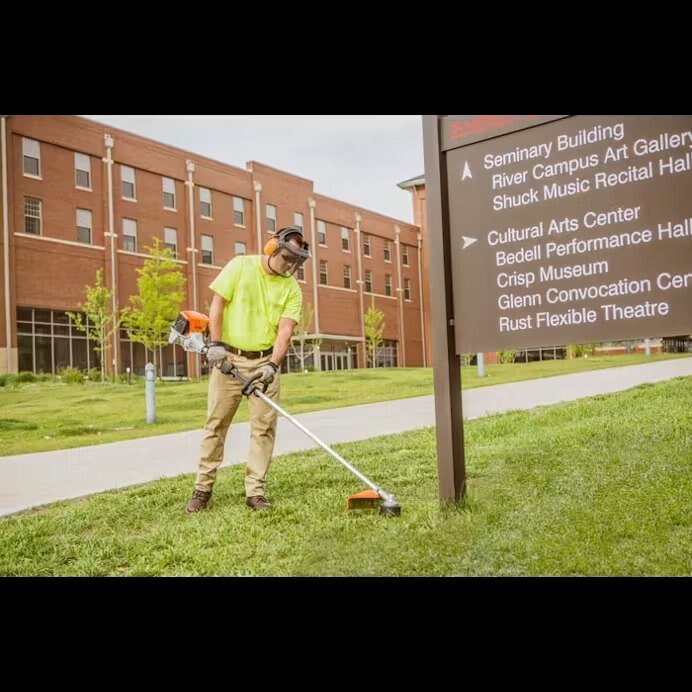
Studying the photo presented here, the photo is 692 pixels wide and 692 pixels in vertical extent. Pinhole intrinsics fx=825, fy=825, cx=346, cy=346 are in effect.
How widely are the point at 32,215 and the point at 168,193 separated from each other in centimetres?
61

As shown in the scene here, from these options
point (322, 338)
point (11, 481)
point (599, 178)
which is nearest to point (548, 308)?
point (599, 178)

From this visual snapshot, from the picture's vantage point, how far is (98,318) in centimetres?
366

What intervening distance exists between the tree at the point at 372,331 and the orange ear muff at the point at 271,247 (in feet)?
2.10

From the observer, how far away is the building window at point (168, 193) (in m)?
3.84

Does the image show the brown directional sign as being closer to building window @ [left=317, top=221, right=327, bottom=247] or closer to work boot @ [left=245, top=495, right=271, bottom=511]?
building window @ [left=317, top=221, right=327, bottom=247]

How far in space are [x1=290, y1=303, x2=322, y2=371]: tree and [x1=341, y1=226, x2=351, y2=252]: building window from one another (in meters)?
0.37

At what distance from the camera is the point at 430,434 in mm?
3576

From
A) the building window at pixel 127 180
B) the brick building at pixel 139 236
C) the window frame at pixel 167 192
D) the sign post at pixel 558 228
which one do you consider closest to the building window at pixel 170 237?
the brick building at pixel 139 236

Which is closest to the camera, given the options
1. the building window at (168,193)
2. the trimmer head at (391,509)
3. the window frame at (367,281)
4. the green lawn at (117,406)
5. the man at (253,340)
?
the trimmer head at (391,509)

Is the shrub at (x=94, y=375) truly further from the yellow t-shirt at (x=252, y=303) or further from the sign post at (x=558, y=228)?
the sign post at (x=558, y=228)

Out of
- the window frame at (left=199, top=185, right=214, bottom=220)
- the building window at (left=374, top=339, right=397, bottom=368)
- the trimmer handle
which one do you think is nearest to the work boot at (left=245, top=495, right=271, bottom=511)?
the trimmer handle
